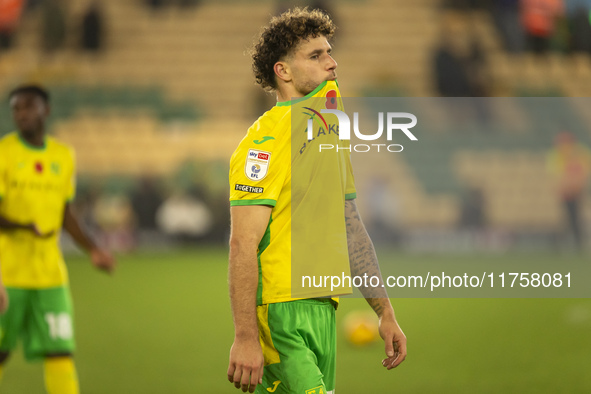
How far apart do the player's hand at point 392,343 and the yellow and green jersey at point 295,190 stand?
22 cm

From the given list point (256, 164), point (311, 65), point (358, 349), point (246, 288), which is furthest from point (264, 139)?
point (358, 349)

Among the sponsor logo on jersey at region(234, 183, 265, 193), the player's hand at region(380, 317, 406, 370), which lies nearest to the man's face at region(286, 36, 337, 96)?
the sponsor logo on jersey at region(234, 183, 265, 193)

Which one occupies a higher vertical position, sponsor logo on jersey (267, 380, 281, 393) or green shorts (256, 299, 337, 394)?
green shorts (256, 299, 337, 394)

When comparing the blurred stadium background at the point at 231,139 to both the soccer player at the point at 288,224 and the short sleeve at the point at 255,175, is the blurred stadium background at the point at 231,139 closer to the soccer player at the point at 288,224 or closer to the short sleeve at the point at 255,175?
A: the soccer player at the point at 288,224

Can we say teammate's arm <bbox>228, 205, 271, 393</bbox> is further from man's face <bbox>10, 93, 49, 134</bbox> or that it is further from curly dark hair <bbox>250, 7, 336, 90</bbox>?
man's face <bbox>10, 93, 49, 134</bbox>

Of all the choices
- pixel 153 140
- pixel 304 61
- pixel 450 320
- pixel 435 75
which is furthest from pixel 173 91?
pixel 304 61

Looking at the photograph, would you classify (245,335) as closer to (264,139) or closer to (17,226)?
(264,139)

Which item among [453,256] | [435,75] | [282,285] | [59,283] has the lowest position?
[282,285]

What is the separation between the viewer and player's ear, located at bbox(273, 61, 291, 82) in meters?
3.01

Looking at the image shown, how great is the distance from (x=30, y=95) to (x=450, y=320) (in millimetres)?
6146

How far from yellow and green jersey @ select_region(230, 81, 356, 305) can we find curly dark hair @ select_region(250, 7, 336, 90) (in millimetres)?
183

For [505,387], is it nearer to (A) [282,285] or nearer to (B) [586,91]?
(A) [282,285]

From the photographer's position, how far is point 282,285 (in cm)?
292

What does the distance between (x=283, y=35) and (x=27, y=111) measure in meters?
2.72
